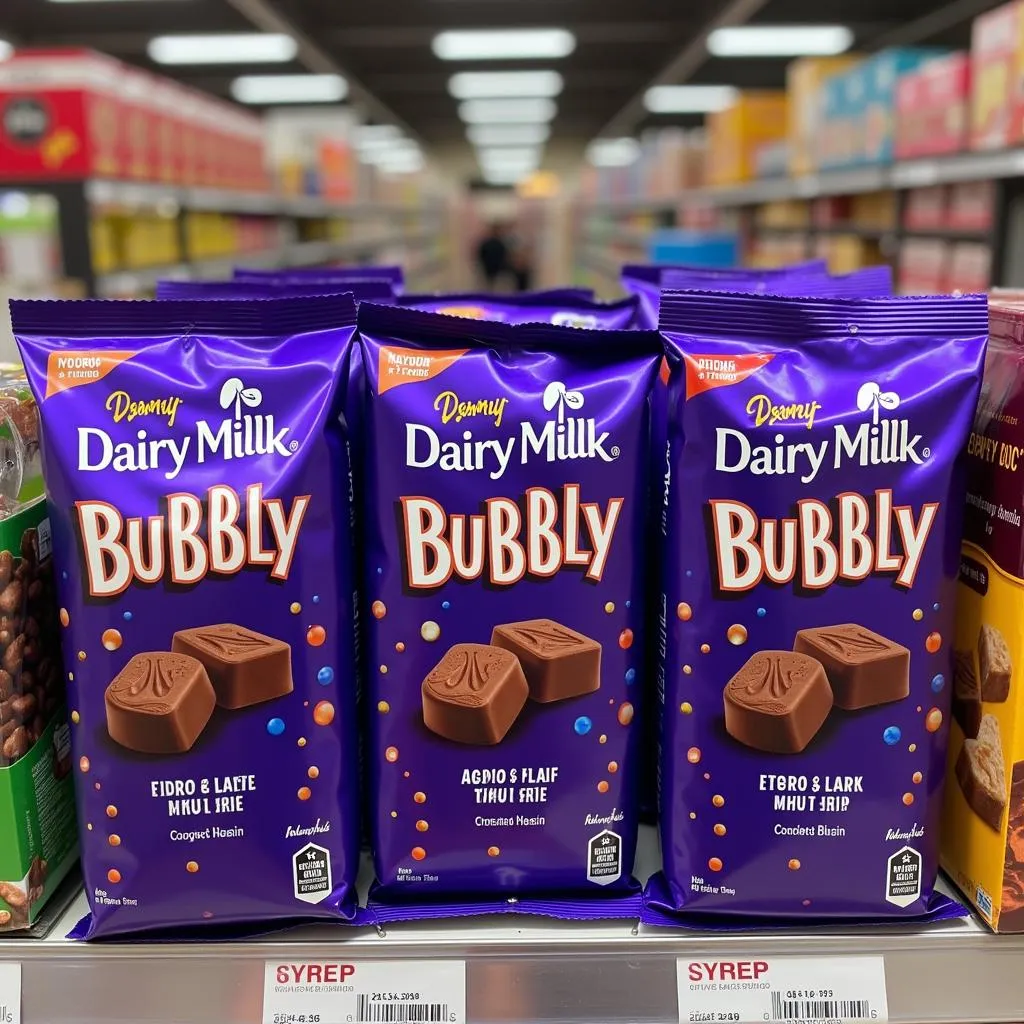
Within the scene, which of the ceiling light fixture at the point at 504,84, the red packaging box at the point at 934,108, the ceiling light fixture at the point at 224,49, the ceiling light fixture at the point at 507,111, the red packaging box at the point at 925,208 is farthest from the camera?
the ceiling light fixture at the point at 507,111

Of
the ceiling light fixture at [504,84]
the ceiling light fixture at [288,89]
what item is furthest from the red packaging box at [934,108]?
the ceiling light fixture at [288,89]

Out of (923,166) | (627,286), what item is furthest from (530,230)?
(627,286)

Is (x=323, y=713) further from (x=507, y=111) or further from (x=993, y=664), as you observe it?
(x=507, y=111)

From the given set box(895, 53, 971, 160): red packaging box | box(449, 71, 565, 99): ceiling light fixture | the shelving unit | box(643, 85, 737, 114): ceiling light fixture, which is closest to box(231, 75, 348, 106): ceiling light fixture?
box(449, 71, 565, 99): ceiling light fixture

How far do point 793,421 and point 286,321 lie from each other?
1.30ft

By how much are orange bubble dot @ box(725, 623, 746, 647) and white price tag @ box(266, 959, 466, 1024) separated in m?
0.32

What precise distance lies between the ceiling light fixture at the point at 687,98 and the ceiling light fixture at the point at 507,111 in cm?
154

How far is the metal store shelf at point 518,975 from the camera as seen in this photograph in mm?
772

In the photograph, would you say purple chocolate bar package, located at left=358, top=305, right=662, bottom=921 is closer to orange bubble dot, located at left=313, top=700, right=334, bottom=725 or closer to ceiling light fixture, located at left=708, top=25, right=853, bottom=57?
orange bubble dot, located at left=313, top=700, right=334, bottom=725

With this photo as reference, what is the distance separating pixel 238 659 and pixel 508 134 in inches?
757

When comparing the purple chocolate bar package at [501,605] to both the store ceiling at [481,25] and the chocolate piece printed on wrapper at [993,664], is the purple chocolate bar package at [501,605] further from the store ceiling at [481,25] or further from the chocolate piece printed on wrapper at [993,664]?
the store ceiling at [481,25]

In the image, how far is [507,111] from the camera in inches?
591

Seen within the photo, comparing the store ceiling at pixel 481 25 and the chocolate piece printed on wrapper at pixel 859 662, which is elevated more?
the store ceiling at pixel 481 25

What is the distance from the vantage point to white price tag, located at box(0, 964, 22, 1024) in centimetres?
76
